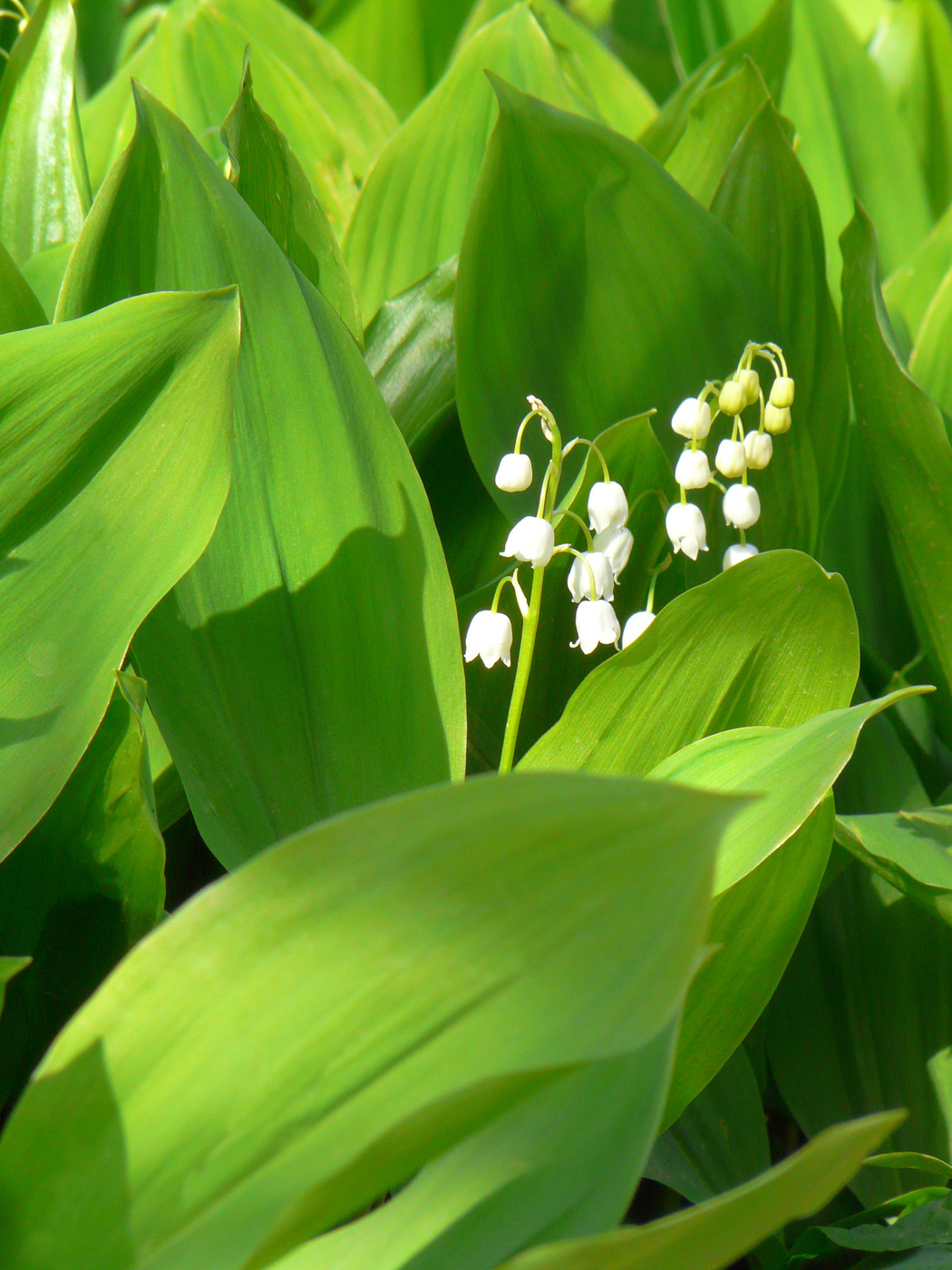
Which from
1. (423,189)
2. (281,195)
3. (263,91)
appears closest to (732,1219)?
A: (281,195)

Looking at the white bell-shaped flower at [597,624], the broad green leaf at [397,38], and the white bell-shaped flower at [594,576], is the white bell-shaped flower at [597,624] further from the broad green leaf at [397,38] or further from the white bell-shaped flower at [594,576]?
the broad green leaf at [397,38]

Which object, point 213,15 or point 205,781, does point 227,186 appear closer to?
point 205,781

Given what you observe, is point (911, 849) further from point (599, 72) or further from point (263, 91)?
point (599, 72)

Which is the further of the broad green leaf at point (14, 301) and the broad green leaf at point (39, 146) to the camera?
Answer: the broad green leaf at point (39, 146)

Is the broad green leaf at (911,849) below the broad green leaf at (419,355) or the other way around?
below

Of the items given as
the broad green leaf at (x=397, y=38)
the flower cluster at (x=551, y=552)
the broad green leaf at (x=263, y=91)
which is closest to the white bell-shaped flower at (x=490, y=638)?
the flower cluster at (x=551, y=552)

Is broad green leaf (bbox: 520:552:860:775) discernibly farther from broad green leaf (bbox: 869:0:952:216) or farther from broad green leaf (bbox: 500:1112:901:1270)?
broad green leaf (bbox: 869:0:952:216)

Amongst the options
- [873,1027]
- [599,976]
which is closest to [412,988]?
[599,976]
